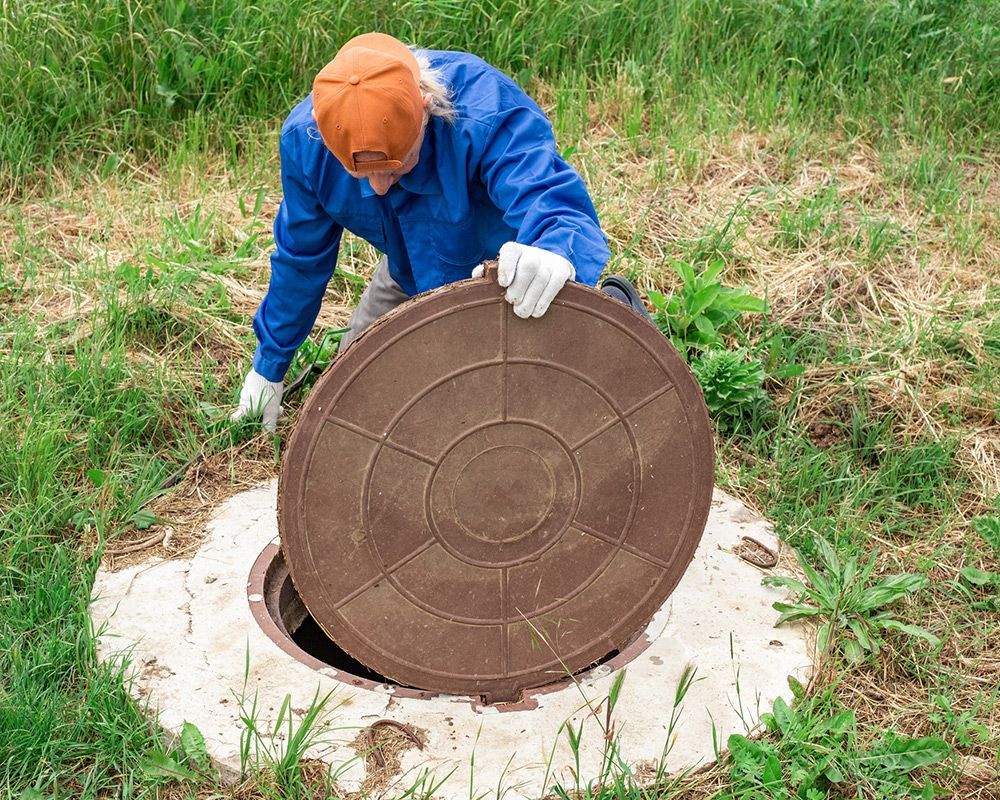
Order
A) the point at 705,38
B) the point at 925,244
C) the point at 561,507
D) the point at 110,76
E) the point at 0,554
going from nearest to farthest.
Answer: the point at 561,507 < the point at 0,554 < the point at 925,244 < the point at 110,76 < the point at 705,38

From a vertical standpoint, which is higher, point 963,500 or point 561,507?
point 561,507

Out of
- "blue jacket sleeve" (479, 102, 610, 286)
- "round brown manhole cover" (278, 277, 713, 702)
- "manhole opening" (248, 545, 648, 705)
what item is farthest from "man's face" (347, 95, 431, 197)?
"manhole opening" (248, 545, 648, 705)

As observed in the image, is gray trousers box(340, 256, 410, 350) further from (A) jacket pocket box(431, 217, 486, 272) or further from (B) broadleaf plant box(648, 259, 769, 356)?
(B) broadleaf plant box(648, 259, 769, 356)

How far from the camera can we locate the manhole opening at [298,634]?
257cm

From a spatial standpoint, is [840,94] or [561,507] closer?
[561,507]

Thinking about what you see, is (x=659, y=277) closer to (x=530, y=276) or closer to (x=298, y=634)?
(x=298, y=634)

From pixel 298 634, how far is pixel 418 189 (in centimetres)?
135

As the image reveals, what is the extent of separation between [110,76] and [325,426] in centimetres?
310

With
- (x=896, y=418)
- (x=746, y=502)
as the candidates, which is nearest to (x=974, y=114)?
(x=896, y=418)

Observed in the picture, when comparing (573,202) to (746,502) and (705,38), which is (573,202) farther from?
(705,38)

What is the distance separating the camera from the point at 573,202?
2582mm

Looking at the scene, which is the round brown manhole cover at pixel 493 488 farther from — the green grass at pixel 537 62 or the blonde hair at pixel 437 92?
the green grass at pixel 537 62

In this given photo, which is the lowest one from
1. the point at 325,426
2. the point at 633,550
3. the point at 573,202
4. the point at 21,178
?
the point at 21,178

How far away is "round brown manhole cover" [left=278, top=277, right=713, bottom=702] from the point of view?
2.24 meters
